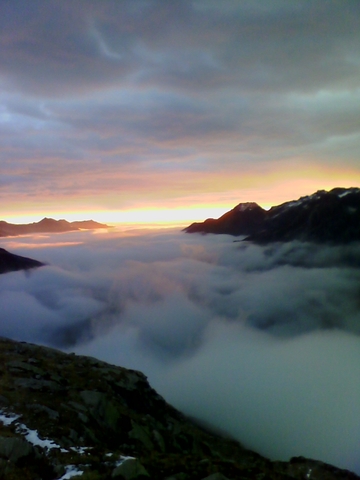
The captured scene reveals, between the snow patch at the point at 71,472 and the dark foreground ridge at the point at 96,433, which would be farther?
the dark foreground ridge at the point at 96,433

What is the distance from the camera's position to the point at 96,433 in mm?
36219

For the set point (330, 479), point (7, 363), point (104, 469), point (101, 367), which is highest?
point (104, 469)

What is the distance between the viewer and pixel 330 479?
50656mm

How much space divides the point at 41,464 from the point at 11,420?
10.1 m

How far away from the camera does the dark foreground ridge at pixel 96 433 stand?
72.5 feet

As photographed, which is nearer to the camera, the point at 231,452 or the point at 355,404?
the point at 231,452

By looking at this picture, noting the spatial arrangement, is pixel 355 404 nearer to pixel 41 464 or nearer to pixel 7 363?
pixel 7 363

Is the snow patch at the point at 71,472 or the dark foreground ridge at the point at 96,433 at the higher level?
the snow patch at the point at 71,472

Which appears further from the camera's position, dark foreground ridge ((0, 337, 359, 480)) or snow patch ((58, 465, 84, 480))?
dark foreground ridge ((0, 337, 359, 480))

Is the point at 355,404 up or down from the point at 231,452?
down

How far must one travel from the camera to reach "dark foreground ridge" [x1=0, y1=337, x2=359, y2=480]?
22.1 metres

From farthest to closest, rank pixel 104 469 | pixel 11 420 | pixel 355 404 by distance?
pixel 355 404, pixel 11 420, pixel 104 469

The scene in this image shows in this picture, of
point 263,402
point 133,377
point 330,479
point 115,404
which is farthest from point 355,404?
point 115,404

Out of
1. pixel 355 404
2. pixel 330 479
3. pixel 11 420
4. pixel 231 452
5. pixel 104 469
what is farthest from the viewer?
pixel 355 404
